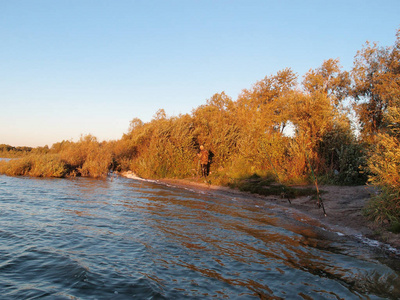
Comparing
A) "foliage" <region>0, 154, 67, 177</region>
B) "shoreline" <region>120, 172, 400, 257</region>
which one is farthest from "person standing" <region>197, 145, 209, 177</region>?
"foliage" <region>0, 154, 67, 177</region>

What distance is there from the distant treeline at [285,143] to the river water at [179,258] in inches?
117

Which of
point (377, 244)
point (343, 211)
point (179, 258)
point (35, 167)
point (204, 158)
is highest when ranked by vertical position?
point (204, 158)

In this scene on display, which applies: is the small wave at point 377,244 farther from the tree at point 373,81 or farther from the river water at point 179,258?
the tree at point 373,81

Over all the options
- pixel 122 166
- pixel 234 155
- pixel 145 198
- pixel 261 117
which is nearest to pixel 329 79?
pixel 261 117

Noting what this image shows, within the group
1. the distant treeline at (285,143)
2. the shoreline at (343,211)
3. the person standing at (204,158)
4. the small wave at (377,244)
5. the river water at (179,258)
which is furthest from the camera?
the person standing at (204,158)

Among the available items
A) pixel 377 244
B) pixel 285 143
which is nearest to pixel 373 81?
pixel 285 143

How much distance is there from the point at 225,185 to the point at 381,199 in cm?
1086

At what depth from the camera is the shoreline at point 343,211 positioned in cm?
784

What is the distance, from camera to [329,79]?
3228cm

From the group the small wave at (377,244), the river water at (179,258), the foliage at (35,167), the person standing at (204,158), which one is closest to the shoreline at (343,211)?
the small wave at (377,244)

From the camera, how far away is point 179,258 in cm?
635

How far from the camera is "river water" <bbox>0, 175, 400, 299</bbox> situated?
4883 millimetres

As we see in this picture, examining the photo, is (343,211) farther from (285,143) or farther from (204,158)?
A: (204,158)

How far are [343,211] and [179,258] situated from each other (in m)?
7.40
